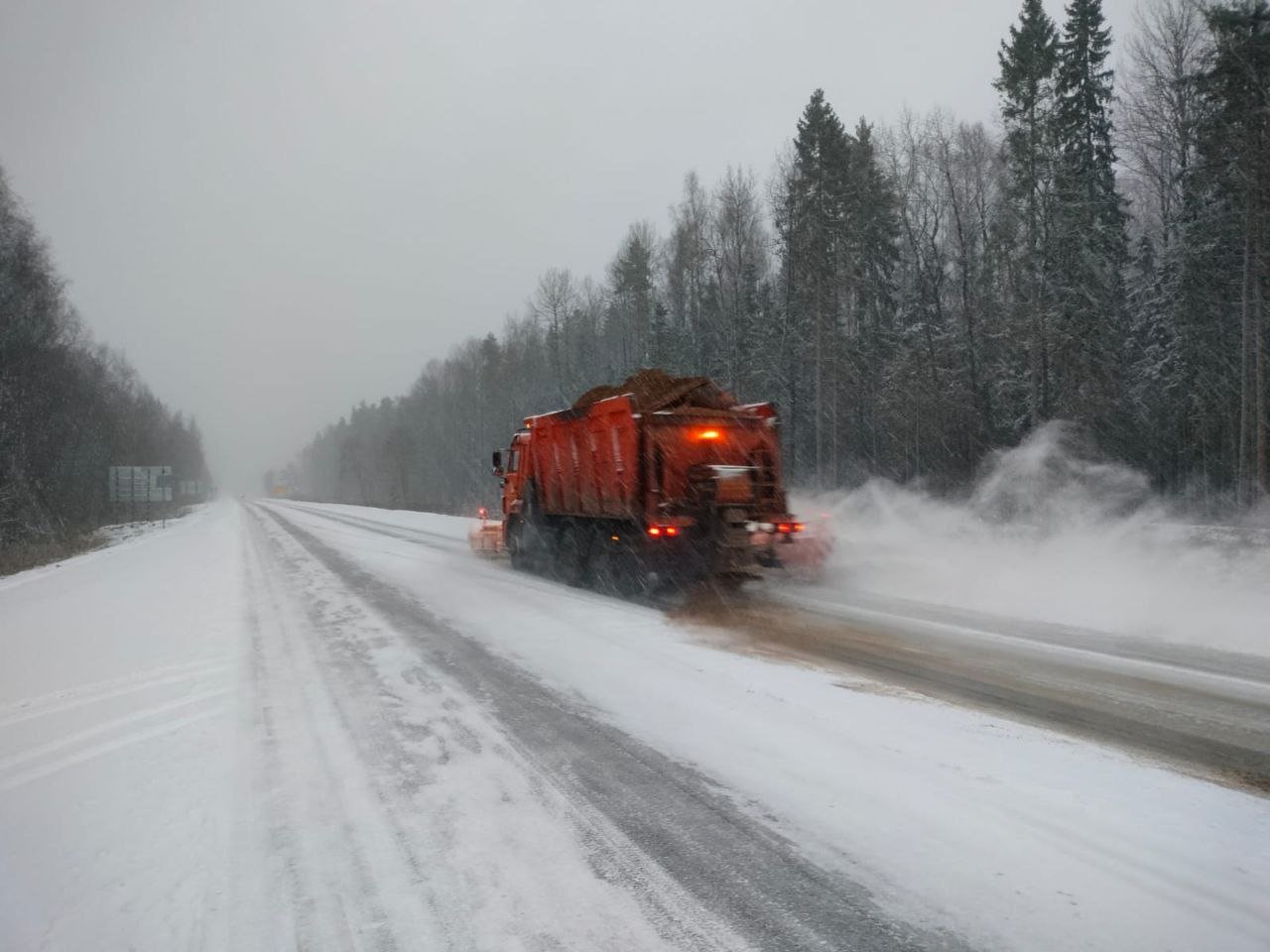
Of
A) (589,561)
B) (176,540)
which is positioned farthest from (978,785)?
(176,540)

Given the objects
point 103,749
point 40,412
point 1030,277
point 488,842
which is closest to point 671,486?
point 103,749

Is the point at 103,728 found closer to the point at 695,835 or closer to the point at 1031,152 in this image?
the point at 695,835

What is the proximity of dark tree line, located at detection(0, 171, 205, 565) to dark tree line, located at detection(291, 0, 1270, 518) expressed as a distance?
102 feet

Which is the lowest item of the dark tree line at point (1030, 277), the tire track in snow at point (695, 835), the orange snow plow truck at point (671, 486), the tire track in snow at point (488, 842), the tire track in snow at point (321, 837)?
the tire track in snow at point (695, 835)

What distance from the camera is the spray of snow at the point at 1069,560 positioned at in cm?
904

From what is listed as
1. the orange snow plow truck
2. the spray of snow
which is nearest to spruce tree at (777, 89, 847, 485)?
the spray of snow

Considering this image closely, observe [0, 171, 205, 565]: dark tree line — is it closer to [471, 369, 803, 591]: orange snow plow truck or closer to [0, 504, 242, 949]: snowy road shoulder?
[0, 504, 242, 949]: snowy road shoulder

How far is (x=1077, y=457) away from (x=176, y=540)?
104 ft

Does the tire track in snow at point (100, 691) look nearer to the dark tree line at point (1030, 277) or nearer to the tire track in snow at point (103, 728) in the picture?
the tire track in snow at point (103, 728)

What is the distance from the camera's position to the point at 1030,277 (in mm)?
26359

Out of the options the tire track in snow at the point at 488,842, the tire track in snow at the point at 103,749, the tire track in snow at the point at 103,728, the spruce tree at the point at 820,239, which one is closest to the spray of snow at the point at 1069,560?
the tire track in snow at the point at 488,842

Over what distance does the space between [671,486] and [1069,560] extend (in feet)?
21.7

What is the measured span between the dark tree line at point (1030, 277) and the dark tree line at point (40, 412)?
31.1 m

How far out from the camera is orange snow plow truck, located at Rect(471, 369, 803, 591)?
10734mm
